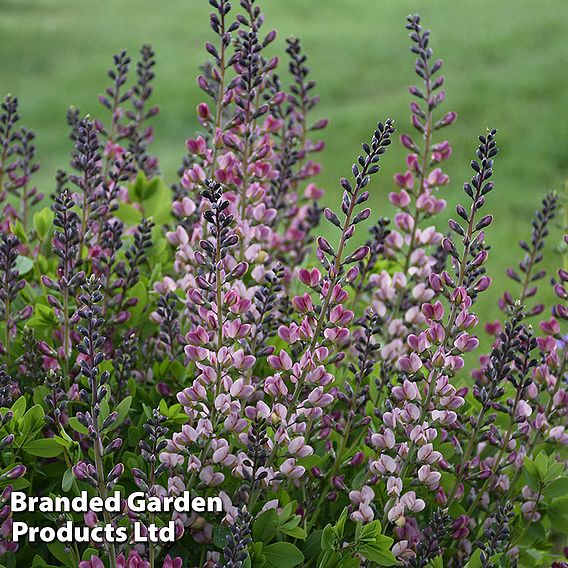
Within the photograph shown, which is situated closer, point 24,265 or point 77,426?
point 77,426

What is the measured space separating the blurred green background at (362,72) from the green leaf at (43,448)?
341 cm

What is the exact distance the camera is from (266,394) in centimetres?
172

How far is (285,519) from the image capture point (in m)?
1.43

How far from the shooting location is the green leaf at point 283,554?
4.66 ft

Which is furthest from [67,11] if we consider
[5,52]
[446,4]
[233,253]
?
[233,253]

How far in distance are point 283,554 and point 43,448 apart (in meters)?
0.47

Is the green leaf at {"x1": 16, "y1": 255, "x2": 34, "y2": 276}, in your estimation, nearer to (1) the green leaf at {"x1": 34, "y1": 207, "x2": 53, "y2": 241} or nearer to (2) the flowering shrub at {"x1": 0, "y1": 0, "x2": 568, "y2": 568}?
(2) the flowering shrub at {"x1": 0, "y1": 0, "x2": 568, "y2": 568}

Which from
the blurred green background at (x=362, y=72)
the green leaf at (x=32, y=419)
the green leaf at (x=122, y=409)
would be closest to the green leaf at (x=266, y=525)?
the green leaf at (x=122, y=409)

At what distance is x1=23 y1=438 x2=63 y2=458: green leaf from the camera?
1.51 meters

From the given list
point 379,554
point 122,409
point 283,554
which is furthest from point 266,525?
point 122,409

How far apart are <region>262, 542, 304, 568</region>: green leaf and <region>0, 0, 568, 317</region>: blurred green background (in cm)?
335

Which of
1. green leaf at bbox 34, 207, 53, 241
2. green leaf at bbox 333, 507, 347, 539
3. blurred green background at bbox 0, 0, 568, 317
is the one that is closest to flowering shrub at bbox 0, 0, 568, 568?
green leaf at bbox 333, 507, 347, 539

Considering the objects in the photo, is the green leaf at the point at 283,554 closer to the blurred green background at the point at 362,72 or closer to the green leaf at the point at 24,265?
the green leaf at the point at 24,265

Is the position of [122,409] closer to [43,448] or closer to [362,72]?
[43,448]
